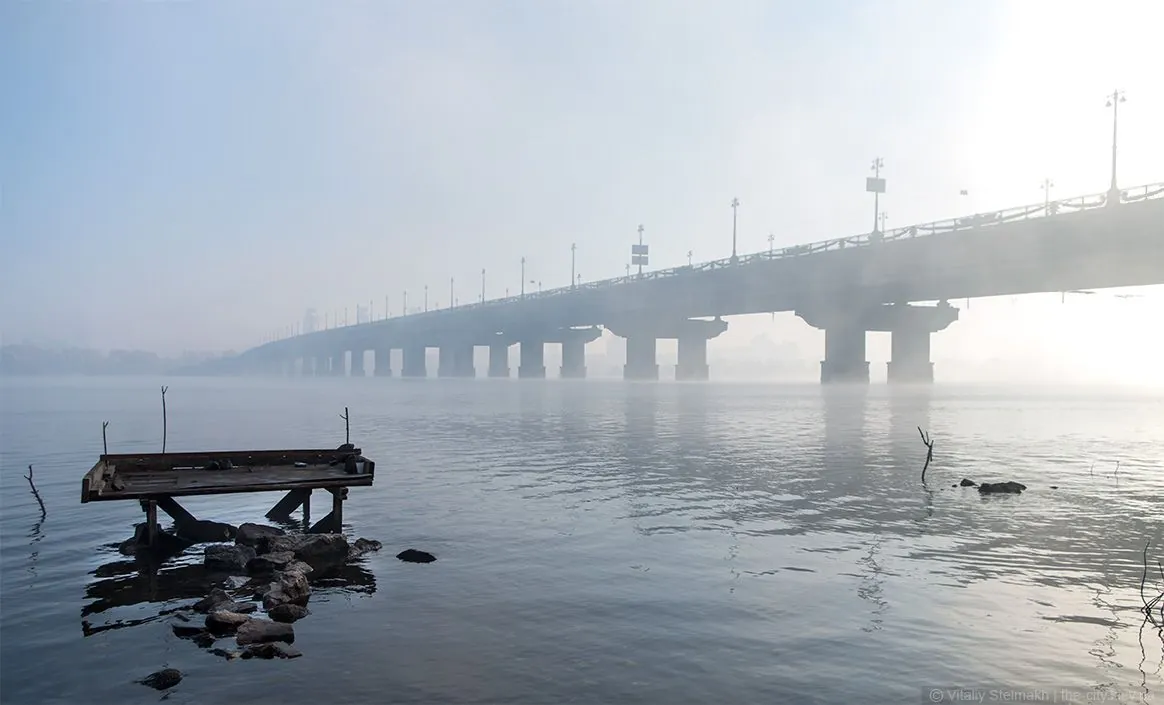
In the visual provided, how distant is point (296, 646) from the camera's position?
40.1 feet

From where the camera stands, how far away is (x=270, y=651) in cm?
1187

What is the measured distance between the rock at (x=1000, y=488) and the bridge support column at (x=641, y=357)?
135887mm

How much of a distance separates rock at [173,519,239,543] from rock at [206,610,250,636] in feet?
24.9

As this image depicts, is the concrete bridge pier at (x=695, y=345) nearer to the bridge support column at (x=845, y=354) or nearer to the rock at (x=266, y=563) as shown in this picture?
the bridge support column at (x=845, y=354)

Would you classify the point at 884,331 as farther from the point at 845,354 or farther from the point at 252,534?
the point at 252,534

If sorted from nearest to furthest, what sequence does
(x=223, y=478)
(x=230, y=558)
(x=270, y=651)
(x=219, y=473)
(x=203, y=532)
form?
(x=270, y=651)
(x=230, y=558)
(x=203, y=532)
(x=223, y=478)
(x=219, y=473)

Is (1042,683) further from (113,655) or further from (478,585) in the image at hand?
(113,655)

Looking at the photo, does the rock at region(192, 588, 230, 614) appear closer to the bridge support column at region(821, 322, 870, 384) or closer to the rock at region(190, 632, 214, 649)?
the rock at region(190, 632, 214, 649)

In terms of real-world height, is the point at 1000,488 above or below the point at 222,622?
below

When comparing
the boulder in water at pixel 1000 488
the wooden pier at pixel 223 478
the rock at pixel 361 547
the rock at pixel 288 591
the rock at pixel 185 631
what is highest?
the wooden pier at pixel 223 478

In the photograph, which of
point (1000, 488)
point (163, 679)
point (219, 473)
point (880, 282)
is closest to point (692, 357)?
point (880, 282)

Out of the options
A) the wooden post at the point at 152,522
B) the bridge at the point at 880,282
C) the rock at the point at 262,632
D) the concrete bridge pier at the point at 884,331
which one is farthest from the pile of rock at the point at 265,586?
the concrete bridge pier at the point at 884,331

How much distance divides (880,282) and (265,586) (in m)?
90.1

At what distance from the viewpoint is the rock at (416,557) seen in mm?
17438
